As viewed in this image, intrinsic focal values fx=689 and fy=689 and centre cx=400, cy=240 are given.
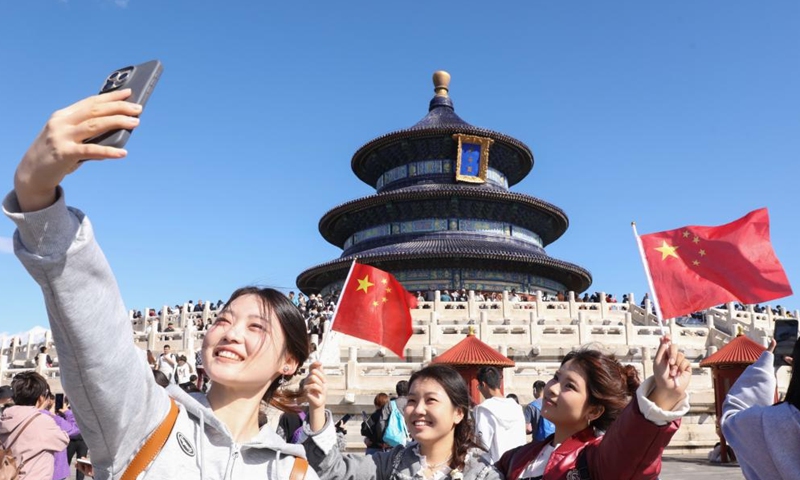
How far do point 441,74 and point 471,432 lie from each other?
1444 inches

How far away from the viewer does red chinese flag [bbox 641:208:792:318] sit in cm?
398

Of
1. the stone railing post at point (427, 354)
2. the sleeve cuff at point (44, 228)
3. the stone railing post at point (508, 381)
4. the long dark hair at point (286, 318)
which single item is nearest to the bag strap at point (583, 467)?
the long dark hair at point (286, 318)

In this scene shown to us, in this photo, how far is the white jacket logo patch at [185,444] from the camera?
170 centimetres

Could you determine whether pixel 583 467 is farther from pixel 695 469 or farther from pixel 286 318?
pixel 695 469

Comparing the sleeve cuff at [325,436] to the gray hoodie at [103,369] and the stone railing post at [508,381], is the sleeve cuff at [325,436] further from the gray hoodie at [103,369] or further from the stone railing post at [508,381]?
the stone railing post at [508,381]

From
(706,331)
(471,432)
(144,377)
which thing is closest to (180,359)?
(471,432)

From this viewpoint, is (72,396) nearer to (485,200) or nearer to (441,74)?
(485,200)

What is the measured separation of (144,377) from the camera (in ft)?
5.23

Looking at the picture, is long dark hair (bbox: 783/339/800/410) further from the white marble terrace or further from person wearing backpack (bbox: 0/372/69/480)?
the white marble terrace

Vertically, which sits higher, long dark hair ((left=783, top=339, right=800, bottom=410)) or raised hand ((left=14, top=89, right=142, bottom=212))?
raised hand ((left=14, top=89, right=142, bottom=212))

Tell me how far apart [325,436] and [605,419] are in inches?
49.2

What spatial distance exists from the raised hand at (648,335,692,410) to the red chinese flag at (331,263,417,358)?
13.1 ft

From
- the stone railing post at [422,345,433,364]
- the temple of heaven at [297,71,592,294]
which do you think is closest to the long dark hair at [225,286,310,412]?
the stone railing post at [422,345,433,364]

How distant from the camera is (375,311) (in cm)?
638
